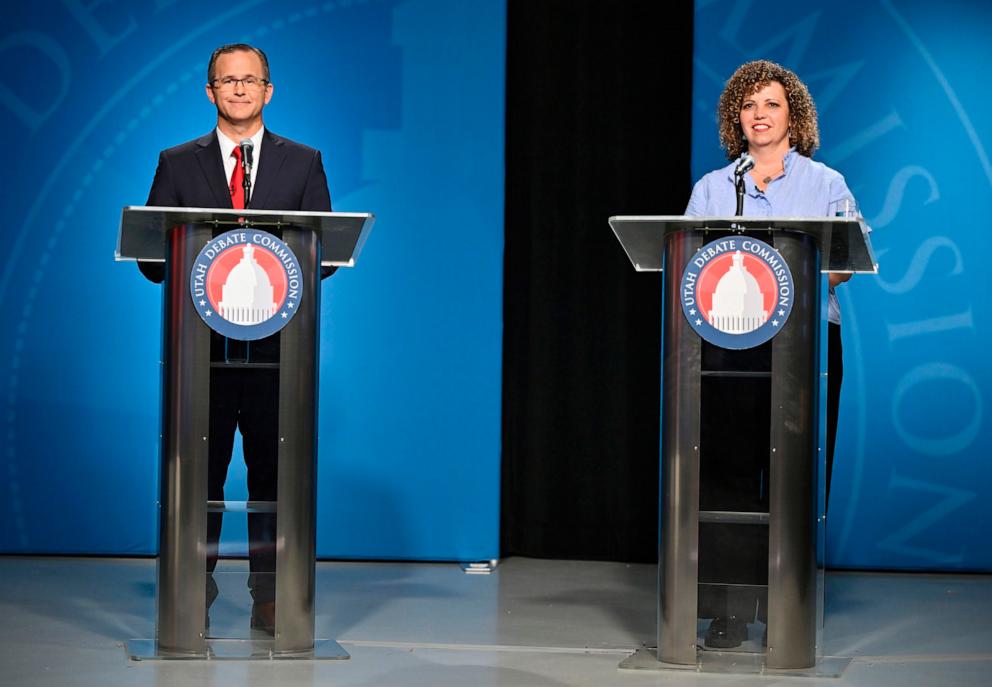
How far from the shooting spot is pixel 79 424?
5.09 meters

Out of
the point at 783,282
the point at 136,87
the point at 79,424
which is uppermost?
the point at 136,87

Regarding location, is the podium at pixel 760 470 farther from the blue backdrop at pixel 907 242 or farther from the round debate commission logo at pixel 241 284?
the blue backdrop at pixel 907 242

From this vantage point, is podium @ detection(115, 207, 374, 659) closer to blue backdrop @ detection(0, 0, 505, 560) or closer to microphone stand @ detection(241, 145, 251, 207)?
microphone stand @ detection(241, 145, 251, 207)

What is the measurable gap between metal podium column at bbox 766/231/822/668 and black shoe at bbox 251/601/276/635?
1.23 meters

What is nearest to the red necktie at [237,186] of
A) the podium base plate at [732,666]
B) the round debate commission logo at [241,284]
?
the round debate commission logo at [241,284]

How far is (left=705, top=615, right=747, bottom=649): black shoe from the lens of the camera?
11.0 ft

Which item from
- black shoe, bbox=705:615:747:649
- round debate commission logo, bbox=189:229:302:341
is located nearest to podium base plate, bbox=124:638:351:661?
round debate commission logo, bbox=189:229:302:341

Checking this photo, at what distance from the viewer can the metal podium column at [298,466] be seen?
343cm

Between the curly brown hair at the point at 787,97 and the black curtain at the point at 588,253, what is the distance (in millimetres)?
1117

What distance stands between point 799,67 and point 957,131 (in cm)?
62

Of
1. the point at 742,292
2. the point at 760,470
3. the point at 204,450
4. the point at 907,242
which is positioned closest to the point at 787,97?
the point at 742,292

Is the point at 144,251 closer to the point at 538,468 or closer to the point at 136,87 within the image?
the point at 136,87

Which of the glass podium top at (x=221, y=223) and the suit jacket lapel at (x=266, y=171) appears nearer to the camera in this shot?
the glass podium top at (x=221, y=223)

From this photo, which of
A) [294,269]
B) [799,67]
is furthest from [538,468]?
[294,269]
